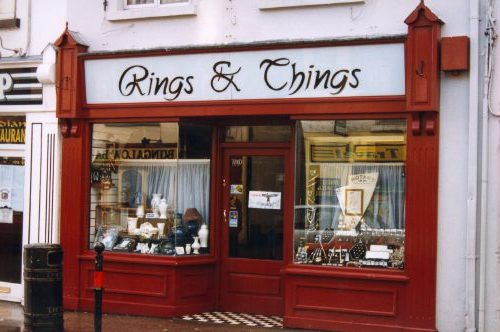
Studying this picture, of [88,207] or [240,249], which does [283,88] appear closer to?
[240,249]

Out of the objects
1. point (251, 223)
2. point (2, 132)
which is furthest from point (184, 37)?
point (2, 132)

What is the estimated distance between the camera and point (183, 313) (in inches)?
426

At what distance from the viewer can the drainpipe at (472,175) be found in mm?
9102

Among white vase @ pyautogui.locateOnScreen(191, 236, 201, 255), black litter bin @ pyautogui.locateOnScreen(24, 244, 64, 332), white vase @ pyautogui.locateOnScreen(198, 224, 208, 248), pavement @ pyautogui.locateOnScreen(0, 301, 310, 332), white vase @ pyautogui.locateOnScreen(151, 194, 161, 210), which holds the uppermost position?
white vase @ pyautogui.locateOnScreen(151, 194, 161, 210)

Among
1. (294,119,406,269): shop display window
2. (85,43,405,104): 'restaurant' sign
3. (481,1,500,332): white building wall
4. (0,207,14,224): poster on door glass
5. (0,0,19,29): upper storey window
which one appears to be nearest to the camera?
(481,1,500,332): white building wall

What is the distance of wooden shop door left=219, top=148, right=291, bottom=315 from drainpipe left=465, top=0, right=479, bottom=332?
8.88 feet

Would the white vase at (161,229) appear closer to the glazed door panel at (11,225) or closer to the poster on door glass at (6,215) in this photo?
the glazed door panel at (11,225)

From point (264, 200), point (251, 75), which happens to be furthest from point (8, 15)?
point (264, 200)

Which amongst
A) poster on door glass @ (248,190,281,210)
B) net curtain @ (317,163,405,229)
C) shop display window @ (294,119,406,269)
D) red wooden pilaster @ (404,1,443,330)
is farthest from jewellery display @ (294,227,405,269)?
poster on door glass @ (248,190,281,210)

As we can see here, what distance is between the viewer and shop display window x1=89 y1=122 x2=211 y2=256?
11227 millimetres

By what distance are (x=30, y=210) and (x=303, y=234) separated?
4425mm

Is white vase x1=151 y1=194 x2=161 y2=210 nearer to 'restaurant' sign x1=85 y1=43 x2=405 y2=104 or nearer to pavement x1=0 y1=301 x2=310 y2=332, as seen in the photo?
'restaurant' sign x1=85 y1=43 x2=405 y2=104

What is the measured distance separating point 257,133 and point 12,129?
4105 mm

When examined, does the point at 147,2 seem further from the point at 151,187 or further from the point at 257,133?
the point at 151,187
